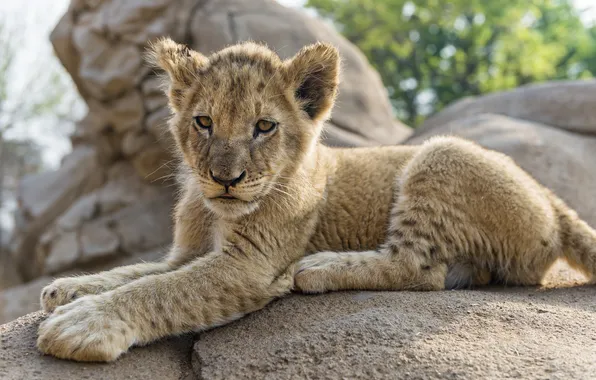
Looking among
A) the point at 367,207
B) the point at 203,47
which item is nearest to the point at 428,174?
the point at 367,207

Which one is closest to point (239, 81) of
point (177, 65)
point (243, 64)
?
point (243, 64)

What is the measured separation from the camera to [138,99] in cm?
1080

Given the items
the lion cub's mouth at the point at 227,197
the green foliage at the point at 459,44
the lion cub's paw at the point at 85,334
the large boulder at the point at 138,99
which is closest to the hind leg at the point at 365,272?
the lion cub's mouth at the point at 227,197

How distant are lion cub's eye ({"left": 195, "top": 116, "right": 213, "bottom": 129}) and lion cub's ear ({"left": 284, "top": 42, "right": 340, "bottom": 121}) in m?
0.65

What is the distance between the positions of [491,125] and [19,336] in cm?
694

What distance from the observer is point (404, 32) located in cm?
1831

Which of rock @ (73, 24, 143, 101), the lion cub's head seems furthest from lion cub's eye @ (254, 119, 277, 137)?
rock @ (73, 24, 143, 101)

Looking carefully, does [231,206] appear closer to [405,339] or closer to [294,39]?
[405,339]

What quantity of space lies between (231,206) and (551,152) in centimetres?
549

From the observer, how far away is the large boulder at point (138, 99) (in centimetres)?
1017

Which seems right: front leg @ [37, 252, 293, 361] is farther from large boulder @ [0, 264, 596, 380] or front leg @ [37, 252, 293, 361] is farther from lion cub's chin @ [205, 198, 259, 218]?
lion cub's chin @ [205, 198, 259, 218]

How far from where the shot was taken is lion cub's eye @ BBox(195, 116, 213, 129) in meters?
3.85

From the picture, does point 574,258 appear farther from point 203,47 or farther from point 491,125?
point 203,47

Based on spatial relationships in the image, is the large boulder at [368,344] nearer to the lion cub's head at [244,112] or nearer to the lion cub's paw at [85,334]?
the lion cub's paw at [85,334]
